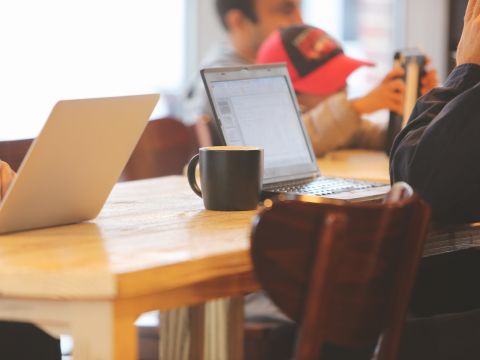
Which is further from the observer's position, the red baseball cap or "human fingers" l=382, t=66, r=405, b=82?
the red baseball cap

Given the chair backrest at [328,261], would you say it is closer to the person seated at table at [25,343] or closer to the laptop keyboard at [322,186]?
the laptop keyboard at [322,186]

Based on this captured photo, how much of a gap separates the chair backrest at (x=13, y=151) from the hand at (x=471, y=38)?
75 cm

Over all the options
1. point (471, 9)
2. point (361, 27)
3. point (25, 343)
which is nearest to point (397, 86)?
point (471, 9)

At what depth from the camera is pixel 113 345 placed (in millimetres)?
929

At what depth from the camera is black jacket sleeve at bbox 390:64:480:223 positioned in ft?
4.40

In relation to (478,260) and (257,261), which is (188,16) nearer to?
(478,260)

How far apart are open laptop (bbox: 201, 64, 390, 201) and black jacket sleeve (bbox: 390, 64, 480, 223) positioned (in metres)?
0.13

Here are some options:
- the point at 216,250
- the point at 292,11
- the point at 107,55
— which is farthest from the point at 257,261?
the point at 107,55

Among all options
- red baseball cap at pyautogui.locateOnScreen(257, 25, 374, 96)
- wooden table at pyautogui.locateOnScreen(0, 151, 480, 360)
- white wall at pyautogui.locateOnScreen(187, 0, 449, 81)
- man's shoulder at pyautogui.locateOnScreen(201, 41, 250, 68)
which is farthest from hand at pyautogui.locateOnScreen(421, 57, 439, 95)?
white wall at pyautogui.locateOnScreen(187, 0, 449, 81)

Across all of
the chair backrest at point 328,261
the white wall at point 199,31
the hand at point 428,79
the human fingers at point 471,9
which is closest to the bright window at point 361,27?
the white wall at point 199,31

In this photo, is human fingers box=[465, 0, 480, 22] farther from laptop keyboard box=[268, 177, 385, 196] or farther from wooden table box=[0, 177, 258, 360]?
wooden table box=[0, 177, 258, 360]

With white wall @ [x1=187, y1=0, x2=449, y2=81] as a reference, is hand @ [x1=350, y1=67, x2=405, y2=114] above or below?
above

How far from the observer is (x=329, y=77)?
8.53 feet

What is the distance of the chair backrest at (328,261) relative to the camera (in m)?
0.91
